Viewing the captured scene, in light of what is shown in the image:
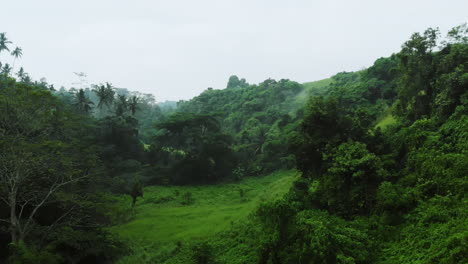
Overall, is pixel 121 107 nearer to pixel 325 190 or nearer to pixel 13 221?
pixel 13 221

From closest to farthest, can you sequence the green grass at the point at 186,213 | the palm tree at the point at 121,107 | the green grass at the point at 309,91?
the green grass at the point at 186,213
the palm tree at the point at 121,107
the green grass at the point at 309,91

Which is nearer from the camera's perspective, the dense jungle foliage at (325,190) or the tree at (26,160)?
the dense jungle foliage at (325,190)

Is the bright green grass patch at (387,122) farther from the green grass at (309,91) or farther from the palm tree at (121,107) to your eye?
the palm tree at (121,107)

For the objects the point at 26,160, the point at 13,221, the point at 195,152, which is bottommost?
the point at 13,221

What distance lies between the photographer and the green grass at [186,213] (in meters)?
20.0

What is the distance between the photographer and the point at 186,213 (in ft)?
85.8

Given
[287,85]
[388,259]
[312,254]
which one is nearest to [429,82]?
[388,259]

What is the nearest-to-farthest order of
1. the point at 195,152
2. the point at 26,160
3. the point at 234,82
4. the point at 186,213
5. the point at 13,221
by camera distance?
the point at 13,221 < the point at 26,160 < the point at 186,213 < the point at 195,152 < the point at 234,82

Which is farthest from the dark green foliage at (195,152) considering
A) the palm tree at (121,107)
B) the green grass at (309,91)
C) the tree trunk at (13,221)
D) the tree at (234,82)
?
the tree at (234,82)

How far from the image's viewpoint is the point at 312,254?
10.8 m

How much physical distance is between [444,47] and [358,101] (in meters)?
16.3

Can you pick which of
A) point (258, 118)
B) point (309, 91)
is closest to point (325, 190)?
point (258, 118)

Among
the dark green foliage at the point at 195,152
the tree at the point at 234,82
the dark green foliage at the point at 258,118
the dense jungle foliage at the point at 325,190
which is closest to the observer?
the dense jungle foliage at the point at 325,190

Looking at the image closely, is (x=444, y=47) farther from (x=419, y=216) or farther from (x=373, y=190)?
(x=419, y=216)
